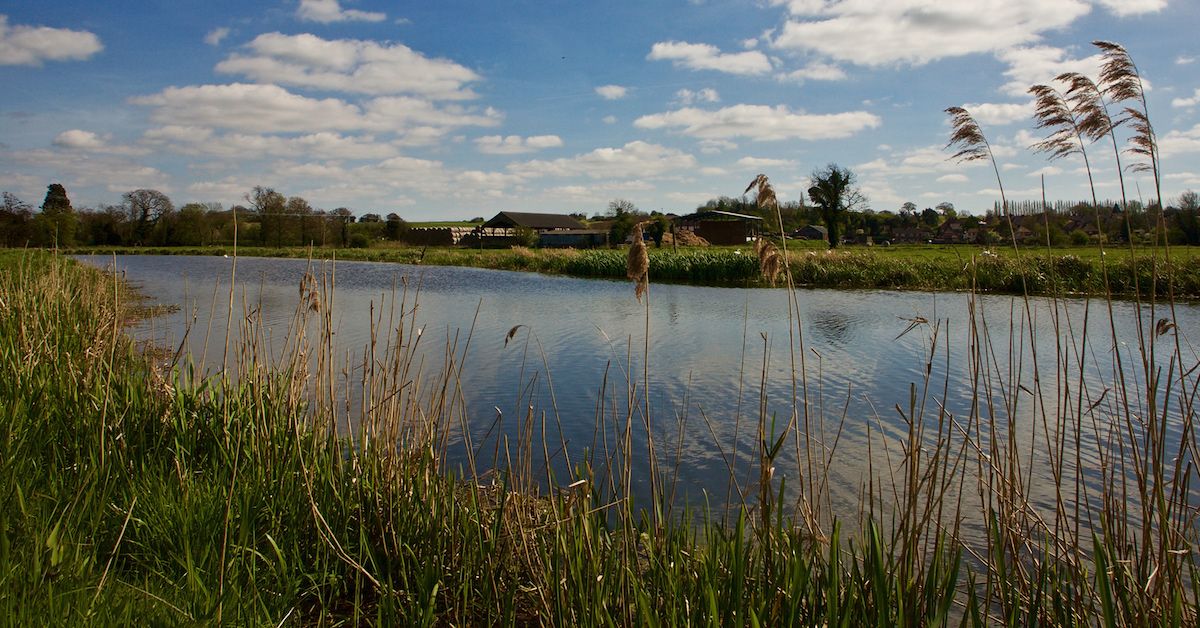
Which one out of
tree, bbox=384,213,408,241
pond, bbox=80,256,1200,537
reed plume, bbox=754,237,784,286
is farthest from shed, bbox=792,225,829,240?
reed plume, bbox=754,237,784,286

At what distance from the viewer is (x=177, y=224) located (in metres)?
Answer: 46.2

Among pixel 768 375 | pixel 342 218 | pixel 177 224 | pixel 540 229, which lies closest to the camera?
pixel 342 218

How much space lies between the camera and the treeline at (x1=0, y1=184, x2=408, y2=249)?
8039 millimetres

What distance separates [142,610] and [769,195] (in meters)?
2.42

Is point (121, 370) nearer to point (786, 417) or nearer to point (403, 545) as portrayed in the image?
point (403, 545)

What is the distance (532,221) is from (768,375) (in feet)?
202

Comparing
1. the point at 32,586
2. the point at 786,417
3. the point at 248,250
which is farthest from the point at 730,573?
the point at 248,250

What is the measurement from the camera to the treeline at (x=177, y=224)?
8.04m

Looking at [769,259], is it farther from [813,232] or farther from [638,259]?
[813,232]

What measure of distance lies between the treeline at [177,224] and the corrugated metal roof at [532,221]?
974 centimetres

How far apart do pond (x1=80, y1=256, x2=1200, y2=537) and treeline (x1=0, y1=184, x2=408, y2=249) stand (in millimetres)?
1300

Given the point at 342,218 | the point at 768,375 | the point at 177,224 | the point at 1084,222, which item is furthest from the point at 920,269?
the point at 177,224

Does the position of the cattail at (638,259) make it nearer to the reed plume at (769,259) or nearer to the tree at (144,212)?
the reed plume at (769,259)

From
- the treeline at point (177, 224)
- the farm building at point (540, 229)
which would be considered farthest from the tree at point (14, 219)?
the farm building at point (540, 229)
